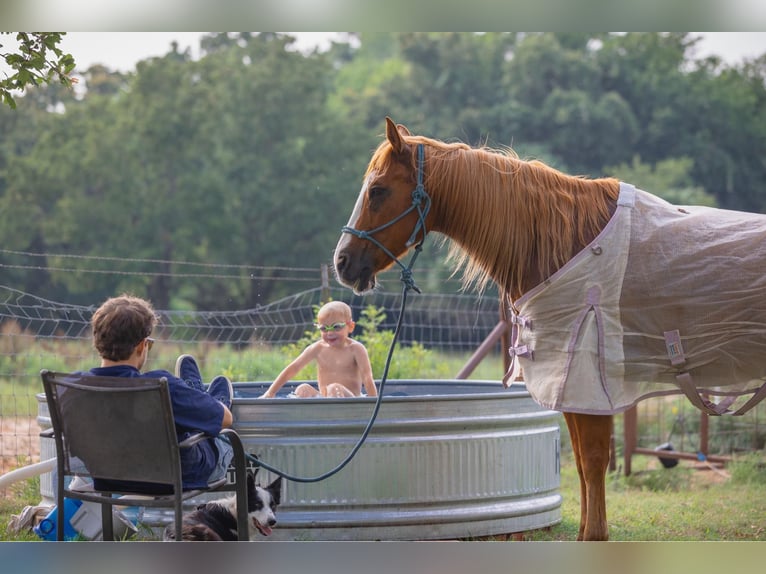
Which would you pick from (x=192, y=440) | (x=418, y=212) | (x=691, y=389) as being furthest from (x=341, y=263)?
(x=691, y=389)

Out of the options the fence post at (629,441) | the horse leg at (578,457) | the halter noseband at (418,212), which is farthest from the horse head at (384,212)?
the fence post at (629,441)

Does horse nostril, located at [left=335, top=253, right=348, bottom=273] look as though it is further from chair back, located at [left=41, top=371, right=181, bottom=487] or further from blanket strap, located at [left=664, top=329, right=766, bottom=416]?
blanket strap, located at [left=664, top=329, right=766, bottom=416]

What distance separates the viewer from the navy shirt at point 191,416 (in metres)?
3.39

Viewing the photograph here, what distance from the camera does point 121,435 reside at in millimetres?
3332

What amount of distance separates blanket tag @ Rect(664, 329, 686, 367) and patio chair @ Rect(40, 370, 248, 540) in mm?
1682

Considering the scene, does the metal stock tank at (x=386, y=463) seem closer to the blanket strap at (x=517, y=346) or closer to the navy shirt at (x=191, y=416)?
the blanket strap at (x=517, y=346)

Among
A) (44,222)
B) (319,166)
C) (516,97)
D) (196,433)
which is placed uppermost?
(516,97)

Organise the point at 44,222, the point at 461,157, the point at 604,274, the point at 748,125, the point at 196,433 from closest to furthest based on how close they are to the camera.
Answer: the point at 196,433 → the point at 604,274 → the point at 461,157 → the point at 44,222 → the point at 748,125

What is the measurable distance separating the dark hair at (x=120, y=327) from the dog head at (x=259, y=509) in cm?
76

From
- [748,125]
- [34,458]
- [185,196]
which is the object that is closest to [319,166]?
[185,196]

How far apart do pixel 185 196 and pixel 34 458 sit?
1615 centimetres

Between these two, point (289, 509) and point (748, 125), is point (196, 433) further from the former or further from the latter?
point (748, 125)

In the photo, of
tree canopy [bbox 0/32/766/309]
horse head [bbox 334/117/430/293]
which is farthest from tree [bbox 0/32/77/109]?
tree canopy [bbox 0/32/766/309]

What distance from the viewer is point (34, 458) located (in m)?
6.89
